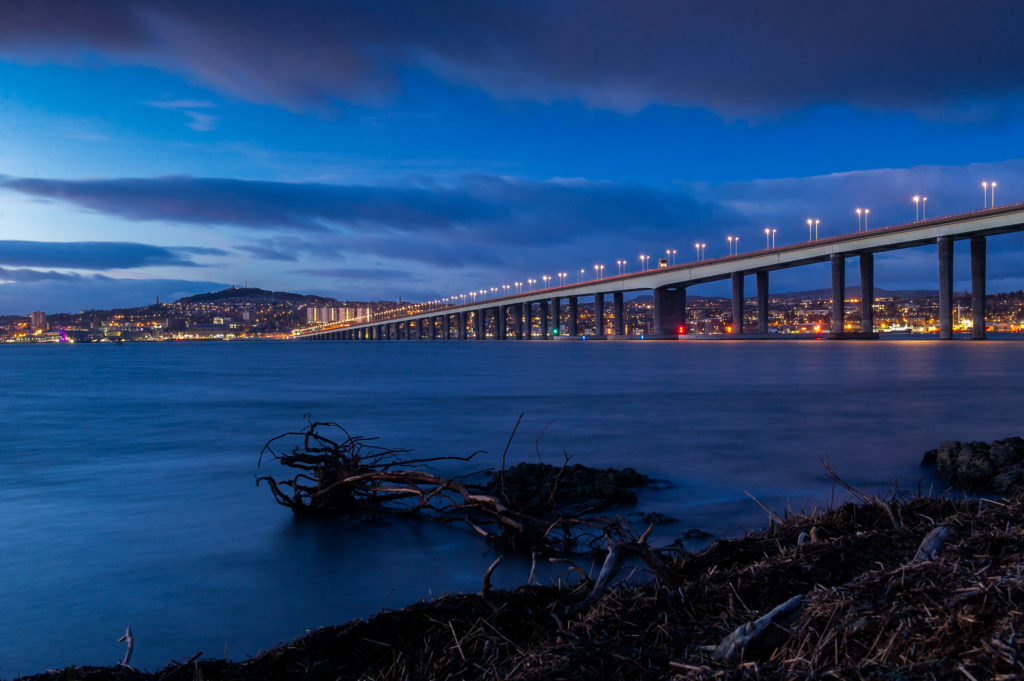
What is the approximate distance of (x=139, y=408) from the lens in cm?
2245

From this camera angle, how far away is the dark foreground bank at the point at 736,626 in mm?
2113

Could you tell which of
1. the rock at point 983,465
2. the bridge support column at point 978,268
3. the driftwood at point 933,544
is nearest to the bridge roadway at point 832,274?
the bridge support column at point 978,268

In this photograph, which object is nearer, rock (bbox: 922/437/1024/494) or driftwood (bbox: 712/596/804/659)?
driftwood (bbox: 712/596/804/659)

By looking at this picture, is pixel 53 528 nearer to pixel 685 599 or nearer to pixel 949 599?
pixel 685 599

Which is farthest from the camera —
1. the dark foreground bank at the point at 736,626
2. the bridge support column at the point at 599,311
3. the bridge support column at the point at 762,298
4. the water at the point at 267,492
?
the bridge support column at the point at 599,311

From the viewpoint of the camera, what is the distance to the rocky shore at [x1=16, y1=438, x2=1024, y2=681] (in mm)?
2115

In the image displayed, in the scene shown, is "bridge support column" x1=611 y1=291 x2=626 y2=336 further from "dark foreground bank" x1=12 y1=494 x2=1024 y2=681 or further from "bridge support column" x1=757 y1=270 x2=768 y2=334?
"dark foreground bank" x1=12 y1=494 x2=1024 y2=681

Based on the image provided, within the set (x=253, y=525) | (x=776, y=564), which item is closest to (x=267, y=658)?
(x=776, y=564)

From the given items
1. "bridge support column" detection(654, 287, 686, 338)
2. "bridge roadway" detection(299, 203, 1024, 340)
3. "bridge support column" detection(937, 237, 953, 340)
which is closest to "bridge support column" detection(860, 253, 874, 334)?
"bridge roadway" detection(299, 203, 1024, 340)

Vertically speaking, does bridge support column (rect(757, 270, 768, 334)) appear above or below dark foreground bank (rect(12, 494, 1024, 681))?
above

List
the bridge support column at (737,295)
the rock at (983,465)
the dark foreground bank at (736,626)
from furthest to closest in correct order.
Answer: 1. the bridge support column at (737,295)
2. the rock at (983,465)
3. the dark foreground bank at (736,626)

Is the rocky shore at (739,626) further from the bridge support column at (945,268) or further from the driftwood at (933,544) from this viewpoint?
the bridge support column at (945,268)

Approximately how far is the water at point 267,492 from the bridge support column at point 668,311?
82080mm

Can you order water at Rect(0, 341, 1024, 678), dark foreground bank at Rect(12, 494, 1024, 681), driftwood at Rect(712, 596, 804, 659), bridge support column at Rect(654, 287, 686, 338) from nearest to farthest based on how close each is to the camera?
dark foreground bank at Rect(12, 494, 1024, 681), driftwood at Rect(712, 596, 804, 659), water at Rect(0, 341, 1024, 678), bridge support column at Rect(654, 287, 686, 338)
